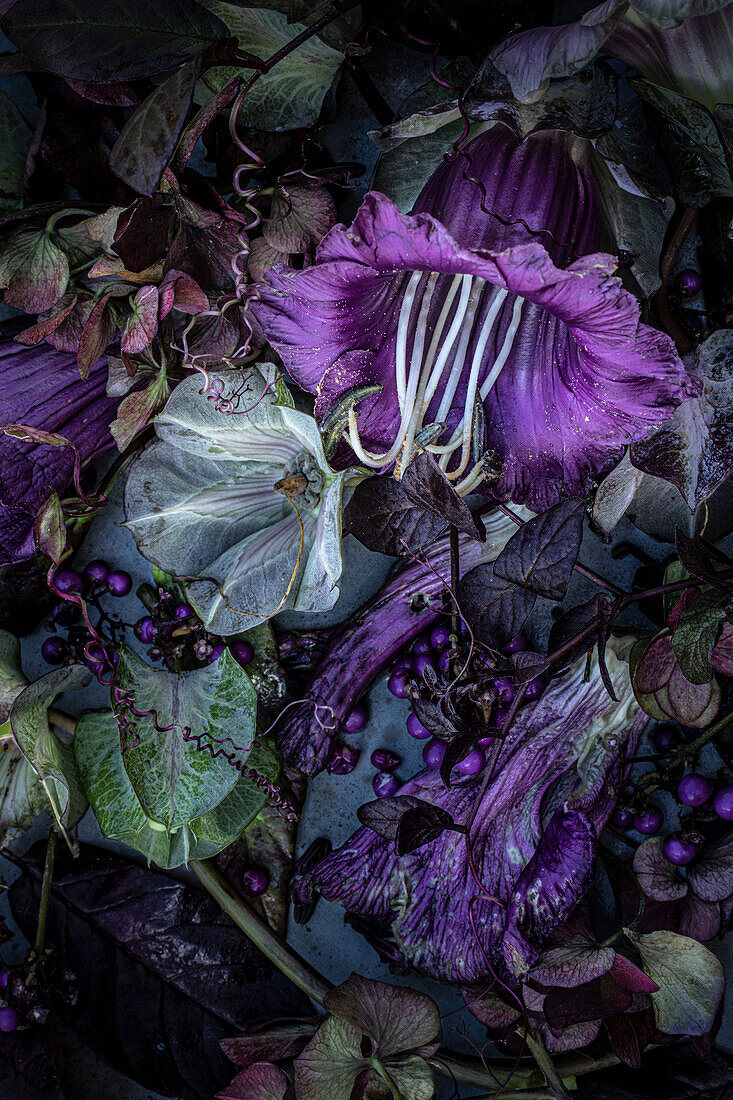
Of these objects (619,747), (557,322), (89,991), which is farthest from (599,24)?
(89,991)

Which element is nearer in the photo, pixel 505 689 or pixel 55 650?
pixel 505 689

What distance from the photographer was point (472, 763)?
0.89 meters

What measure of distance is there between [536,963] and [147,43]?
905 mm

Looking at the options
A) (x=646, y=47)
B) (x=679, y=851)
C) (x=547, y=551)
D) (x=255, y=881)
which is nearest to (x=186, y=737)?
(x=255, y=881)

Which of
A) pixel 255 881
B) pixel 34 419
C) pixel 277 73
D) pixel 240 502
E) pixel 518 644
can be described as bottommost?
pixel 255 881

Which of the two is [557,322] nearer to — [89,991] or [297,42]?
[297,42]

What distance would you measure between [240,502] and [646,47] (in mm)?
564

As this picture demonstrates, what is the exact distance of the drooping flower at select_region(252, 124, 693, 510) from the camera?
641mm

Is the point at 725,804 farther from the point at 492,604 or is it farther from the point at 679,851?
the point at 492,604

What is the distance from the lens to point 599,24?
1.99ft

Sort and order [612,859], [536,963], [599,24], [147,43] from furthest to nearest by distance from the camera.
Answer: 1. [612,859]
2. [536,963]
3. [147,43]
4. [599,24]

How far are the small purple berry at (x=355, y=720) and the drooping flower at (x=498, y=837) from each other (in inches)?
4.2

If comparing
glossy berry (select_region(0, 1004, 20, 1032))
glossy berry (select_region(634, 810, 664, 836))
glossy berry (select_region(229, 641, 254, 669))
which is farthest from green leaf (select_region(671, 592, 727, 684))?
glossy berry (select_region(0, 1004, 20, 1032))

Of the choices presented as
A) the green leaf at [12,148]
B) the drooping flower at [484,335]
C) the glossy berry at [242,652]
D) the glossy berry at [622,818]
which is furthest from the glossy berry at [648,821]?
the green leaf at [12,148]
